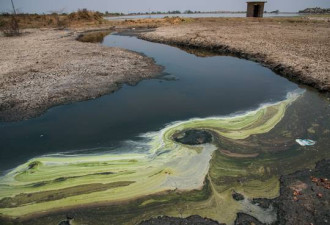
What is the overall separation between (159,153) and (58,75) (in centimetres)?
734

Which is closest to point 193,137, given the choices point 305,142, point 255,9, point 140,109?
point 140,109

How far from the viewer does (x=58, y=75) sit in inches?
431

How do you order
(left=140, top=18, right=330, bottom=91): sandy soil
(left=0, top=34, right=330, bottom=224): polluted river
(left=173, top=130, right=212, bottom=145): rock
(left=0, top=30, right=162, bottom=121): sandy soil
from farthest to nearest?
(left=140, top=18, right=330, bottom=91): sandy soil, (left=0, top=30, right=162, bottom=121): sandy soil, (left=173, top=130, right=212, bottom=145): rock, (left=0, top=34, right=330, bottom=224): polluted river

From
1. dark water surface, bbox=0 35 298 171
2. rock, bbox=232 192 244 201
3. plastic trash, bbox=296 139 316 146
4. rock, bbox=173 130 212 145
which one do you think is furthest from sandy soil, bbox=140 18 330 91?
rock, bbox=232 192 244 201

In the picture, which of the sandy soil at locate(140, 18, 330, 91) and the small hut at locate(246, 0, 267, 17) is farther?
the small hut at locate(246, 0, 267, 17)

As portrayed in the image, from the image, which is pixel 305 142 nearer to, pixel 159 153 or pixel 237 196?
pixel 237 196

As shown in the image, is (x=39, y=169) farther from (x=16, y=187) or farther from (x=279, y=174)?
(x=279, y=174)

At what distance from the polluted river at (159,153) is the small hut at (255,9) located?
3227 cm

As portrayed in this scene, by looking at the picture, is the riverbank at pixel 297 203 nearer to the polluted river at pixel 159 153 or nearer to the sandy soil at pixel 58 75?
the polluted river at pixel 159 153

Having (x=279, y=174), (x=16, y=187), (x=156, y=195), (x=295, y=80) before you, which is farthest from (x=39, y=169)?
(x=295, y=80)

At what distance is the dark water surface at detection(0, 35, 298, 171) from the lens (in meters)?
6.36

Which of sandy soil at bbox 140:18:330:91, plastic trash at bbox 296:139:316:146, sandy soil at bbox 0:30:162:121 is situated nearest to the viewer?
plastic trash at bbox 296:139:316:146

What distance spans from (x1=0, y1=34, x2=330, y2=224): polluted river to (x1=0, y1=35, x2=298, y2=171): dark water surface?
4 cm

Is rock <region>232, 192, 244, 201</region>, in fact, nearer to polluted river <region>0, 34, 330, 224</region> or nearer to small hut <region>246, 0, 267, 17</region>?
polluted river <region>0, 34, 330, 224</region>
